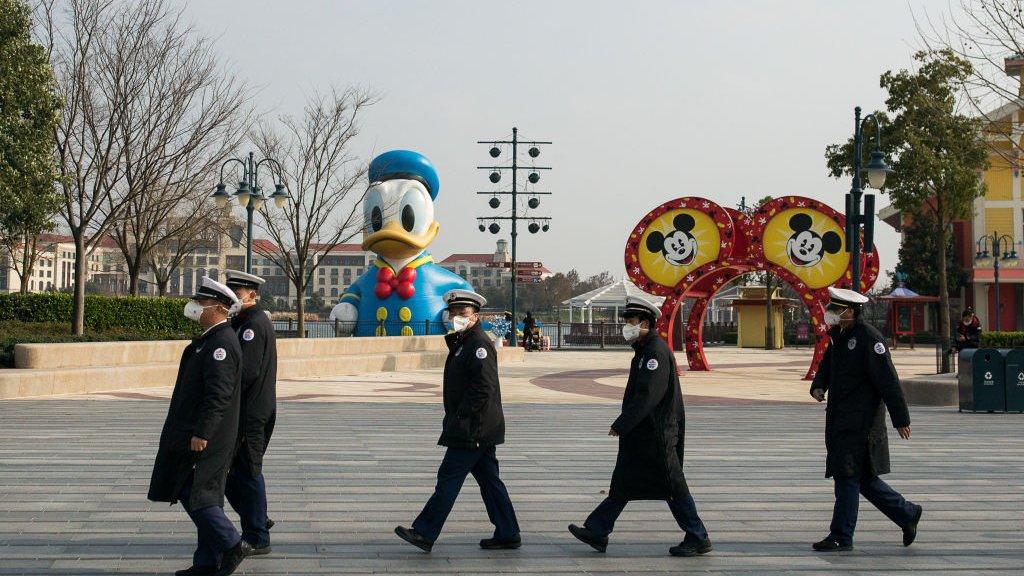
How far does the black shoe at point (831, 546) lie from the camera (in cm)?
706

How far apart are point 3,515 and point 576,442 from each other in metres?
6.81

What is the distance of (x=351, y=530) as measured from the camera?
25.0ft

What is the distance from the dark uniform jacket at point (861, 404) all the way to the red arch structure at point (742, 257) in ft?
61.4

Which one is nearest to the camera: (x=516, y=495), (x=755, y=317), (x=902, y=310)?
(x=516, y=495)

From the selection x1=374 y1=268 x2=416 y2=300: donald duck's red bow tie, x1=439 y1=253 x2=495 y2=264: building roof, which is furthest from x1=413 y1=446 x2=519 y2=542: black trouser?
x1=439 y1=253 x2=495 y2=264: building roof

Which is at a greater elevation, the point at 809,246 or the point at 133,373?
the point at 809,246

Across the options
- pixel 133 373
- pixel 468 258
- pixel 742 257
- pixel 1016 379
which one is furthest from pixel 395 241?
pixel 468 258

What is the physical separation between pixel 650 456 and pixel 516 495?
8.55 feet

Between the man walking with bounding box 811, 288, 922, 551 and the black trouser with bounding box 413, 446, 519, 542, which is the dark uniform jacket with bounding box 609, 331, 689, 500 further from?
the man walking with bounding box 811, 288, 922, 551

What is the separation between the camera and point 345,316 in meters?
36.6

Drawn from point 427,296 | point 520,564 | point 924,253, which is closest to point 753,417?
point 520,564

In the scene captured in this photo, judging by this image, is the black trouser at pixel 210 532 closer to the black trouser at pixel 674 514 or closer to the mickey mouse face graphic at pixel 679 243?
the black trouser at pixel 674 514

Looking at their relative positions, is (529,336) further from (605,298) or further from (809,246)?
(809,246)

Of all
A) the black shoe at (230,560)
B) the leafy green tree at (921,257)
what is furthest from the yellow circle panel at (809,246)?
the leafy green tree at (921,257)
